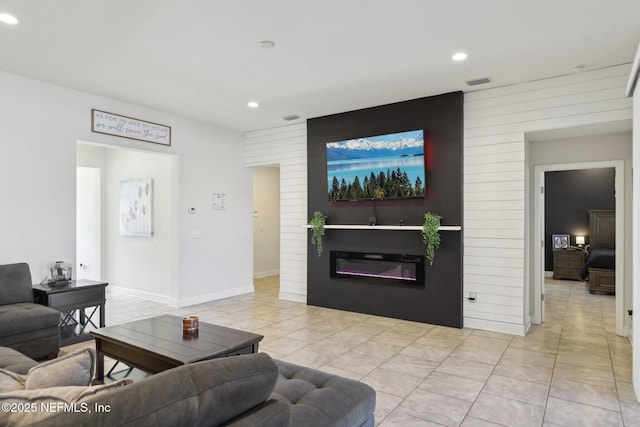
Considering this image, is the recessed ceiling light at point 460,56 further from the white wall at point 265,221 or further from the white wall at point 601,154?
the white wall at point 265,221

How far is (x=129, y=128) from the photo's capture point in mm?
5352

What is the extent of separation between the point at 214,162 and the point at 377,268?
129 inches

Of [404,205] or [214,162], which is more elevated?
[214,162]

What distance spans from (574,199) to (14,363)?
10.4 m

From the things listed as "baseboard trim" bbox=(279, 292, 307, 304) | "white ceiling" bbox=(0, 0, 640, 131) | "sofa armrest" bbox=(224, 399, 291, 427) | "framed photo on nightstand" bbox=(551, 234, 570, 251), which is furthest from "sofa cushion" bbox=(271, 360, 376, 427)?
"framed photo on nightstand" bbox=(551, 234, 570, 251)

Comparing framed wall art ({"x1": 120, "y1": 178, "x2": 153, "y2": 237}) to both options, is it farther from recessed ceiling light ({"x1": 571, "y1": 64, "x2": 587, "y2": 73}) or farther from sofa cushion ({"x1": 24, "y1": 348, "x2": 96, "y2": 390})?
recessed ceiling light ({"x1": 571, "y1": 64, "x2": 587, "y2": 73})

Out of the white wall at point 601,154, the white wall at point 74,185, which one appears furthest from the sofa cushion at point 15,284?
the white wall at point 601,154

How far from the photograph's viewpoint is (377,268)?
216 inches

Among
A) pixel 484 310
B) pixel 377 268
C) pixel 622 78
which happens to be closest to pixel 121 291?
pixel 377 268

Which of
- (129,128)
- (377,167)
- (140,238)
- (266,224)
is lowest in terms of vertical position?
(140,238)

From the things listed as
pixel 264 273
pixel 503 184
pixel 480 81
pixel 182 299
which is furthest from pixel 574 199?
pixel 182 299

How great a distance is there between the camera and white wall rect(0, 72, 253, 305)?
4262mm

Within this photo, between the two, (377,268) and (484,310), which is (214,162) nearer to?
(377,268)

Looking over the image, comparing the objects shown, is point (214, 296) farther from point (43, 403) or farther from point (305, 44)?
point (43, 403)
